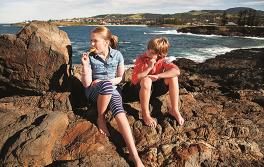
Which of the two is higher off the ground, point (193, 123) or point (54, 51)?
point (54, 51)

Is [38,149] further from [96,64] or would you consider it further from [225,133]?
[225,133]

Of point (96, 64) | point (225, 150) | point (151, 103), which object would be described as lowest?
point (225, 150)

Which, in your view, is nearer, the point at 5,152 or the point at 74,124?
the point at 5,152

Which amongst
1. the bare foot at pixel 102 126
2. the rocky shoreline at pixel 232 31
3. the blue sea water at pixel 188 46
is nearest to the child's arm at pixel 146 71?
the bare foot at pixel 102 126

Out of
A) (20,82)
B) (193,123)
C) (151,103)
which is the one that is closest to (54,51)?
(20,82)

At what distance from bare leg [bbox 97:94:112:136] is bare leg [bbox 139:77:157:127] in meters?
0.63

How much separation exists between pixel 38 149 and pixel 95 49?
6.66ft

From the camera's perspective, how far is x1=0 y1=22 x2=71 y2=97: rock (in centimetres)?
714

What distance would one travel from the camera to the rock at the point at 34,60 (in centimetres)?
714

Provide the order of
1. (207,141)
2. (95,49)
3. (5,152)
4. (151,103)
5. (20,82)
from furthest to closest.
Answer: (20,82), (151,103), (95,49), (207,141), (5,152)

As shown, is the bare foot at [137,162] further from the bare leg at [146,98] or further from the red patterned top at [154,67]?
the red patterned top at [154,67]

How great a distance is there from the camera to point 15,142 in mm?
5504

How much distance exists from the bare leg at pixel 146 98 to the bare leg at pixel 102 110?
0.63m

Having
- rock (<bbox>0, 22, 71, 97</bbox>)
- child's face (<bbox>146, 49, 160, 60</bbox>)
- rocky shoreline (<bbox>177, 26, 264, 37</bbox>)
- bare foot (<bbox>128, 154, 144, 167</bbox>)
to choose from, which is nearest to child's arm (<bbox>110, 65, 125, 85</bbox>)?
child's face (<bbox>146, 49, 160, 60</bbox>)
